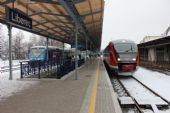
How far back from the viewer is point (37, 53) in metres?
37.8

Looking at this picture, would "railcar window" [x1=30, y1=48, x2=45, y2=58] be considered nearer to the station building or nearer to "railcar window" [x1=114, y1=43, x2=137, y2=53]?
the station building

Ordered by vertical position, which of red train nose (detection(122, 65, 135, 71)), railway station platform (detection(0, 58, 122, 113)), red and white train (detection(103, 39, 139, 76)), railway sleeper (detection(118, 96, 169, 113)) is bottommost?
railway sleeper (detection(118, 96, 169, 113))

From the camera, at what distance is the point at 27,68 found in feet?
59.9

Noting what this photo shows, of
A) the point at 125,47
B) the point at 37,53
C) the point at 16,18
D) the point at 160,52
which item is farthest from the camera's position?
the point at 160,52

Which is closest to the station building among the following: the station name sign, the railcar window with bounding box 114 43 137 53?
the railcar window with bounding box 114 43 137 53

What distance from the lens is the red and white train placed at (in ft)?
69.5

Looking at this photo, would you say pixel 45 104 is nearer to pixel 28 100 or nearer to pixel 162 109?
pixel 28 100

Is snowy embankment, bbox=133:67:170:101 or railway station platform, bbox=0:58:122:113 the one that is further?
snowy embankment, bbox=133:67:170:101

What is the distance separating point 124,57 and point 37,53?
728 inches

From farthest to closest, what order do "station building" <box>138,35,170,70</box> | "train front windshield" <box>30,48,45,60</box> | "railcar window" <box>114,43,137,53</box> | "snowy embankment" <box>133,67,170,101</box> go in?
"train front windshield" <box>30,48,45,60</box> < "station building" <box>138,35,170,70</box> < "railcar window" <box>114,43,137,53</box> < "snowy embankment" <box>133,67,170,101</box>

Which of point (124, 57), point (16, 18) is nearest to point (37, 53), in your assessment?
point (124, 57)

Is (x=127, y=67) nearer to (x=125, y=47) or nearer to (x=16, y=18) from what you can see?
(x=125, y=47)

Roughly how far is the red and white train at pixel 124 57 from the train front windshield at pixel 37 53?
638 inches

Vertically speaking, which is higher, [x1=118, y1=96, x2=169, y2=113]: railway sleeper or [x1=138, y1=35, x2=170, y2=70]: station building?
[x1=138, y1=35, x2=170, y2=70]: station building
